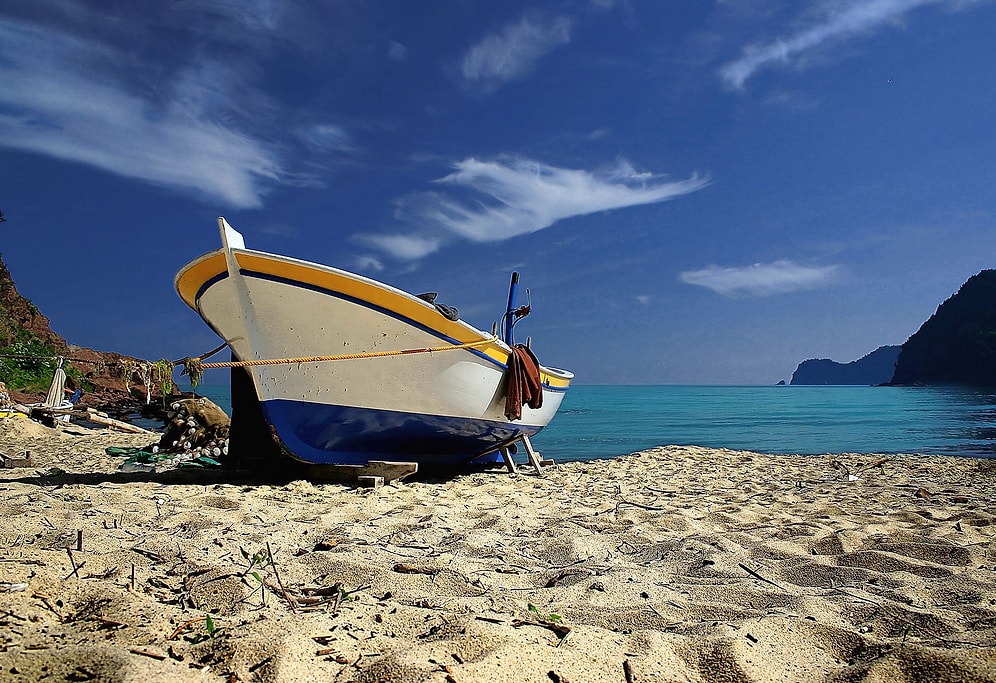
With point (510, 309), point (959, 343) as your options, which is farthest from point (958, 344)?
point (510, 309)

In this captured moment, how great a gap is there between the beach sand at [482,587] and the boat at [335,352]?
902 mm

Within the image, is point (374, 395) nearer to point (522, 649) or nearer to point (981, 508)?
point (522, 649)

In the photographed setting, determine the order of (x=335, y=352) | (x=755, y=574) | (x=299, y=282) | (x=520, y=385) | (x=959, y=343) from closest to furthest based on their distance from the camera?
1. (x=755, y=574)
2. (x=299, y=282)
3. (x=335, y=352)
4. (x=520, y=385)
5. (x=959, y=343)

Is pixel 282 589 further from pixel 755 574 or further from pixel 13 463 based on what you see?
pixel 13 463

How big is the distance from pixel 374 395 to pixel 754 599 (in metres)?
3.96

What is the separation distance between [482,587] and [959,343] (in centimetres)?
9334

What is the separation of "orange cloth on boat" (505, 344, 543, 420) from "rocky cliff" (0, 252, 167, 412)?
2343cm

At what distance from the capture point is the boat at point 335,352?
16.8ft

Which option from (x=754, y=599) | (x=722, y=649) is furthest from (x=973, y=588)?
(x=722, y=649)

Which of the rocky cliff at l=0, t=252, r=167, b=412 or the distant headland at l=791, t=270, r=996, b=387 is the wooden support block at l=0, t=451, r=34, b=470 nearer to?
the rocky cliff at l=0, t=252, r=167, b=412

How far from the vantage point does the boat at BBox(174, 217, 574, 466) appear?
5.13 metres

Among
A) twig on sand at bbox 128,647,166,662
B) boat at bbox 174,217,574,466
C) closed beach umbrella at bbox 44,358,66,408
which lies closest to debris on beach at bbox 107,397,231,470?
boat at bbox 174,217,574,466

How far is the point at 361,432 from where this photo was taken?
5.75m

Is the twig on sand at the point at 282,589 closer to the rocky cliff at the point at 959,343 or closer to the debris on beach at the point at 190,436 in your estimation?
the debris on beach at the point at 190,436
